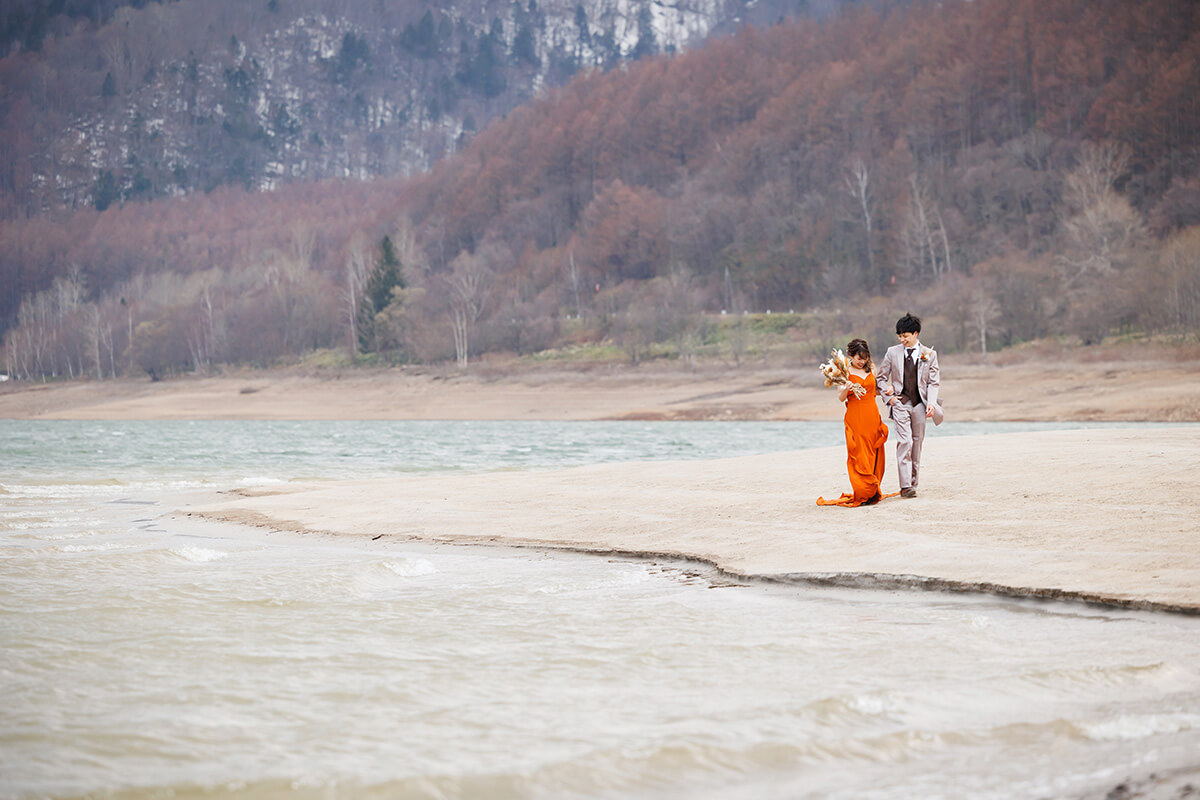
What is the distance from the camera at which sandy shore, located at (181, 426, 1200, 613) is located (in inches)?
284

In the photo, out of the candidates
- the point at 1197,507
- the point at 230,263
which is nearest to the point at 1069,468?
the point at 1197,507

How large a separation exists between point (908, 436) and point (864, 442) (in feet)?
1.72

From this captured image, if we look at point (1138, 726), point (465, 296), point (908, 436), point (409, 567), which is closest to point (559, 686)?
point (1138, 726)

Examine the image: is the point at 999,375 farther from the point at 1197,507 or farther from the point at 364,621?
the point at 364,621

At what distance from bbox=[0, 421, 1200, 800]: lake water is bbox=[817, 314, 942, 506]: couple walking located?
291cm

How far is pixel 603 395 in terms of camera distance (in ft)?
196

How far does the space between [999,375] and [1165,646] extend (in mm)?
45311

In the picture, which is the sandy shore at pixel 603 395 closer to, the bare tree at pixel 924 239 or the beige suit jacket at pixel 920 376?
the bare tree at pixel 924 239

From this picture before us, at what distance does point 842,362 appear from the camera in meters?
10.5

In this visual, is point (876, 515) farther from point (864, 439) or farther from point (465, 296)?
point (465, 296)

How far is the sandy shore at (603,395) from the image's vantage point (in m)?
41.2

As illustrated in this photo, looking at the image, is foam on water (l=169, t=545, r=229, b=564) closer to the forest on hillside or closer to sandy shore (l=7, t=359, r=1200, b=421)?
sandy shore (l=7, t=359, r=1200, b=421)

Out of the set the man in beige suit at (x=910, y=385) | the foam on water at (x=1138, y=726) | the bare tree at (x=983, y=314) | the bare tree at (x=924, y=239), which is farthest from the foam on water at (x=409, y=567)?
the bare tree at (x=924, y=239)

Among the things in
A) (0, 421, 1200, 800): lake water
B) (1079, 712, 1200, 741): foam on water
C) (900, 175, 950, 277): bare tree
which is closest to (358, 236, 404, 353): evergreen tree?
(900, 175, 950, 277): bare tree
